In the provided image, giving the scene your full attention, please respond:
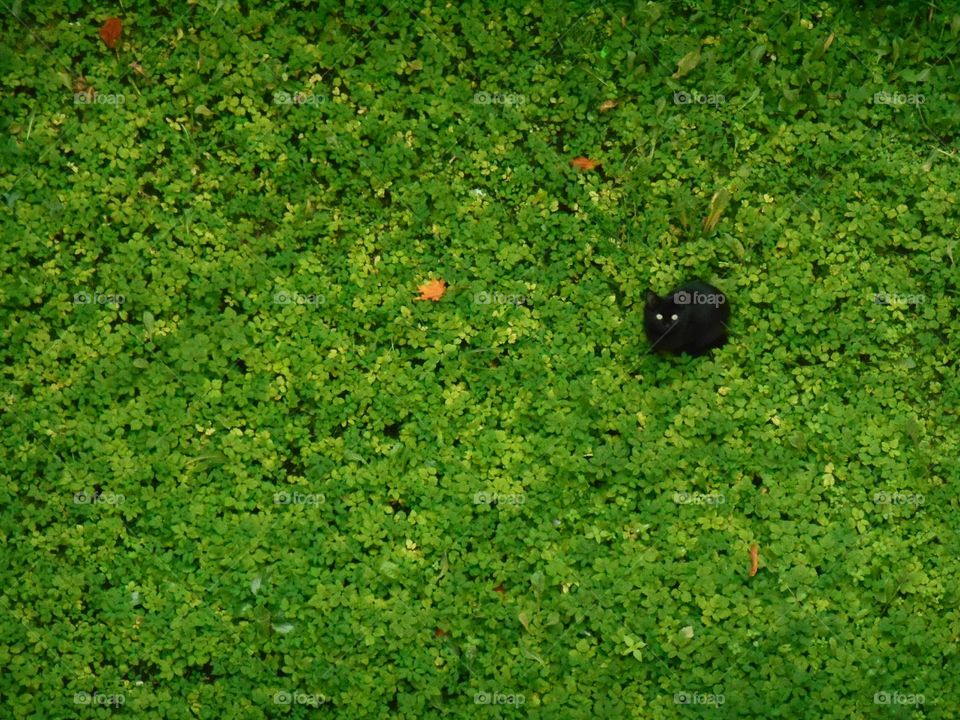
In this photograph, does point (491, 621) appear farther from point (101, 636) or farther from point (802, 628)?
point (101, 636)

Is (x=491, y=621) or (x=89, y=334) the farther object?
(x=89, y=334)

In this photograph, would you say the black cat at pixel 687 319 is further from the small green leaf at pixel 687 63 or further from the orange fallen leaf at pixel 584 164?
the small green leaf at pixel 687 63

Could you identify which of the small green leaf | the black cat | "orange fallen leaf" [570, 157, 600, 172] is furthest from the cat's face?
the small green leaf

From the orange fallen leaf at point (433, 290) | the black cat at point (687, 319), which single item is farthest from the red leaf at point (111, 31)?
the black cat at point (687, 319)

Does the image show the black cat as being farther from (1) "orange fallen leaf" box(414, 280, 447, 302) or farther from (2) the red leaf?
(2) the red leaf

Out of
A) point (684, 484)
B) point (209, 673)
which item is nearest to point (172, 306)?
point (209, 673)

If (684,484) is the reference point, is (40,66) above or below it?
above

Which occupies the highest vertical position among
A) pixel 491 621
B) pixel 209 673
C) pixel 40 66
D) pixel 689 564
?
pixel 40 66
